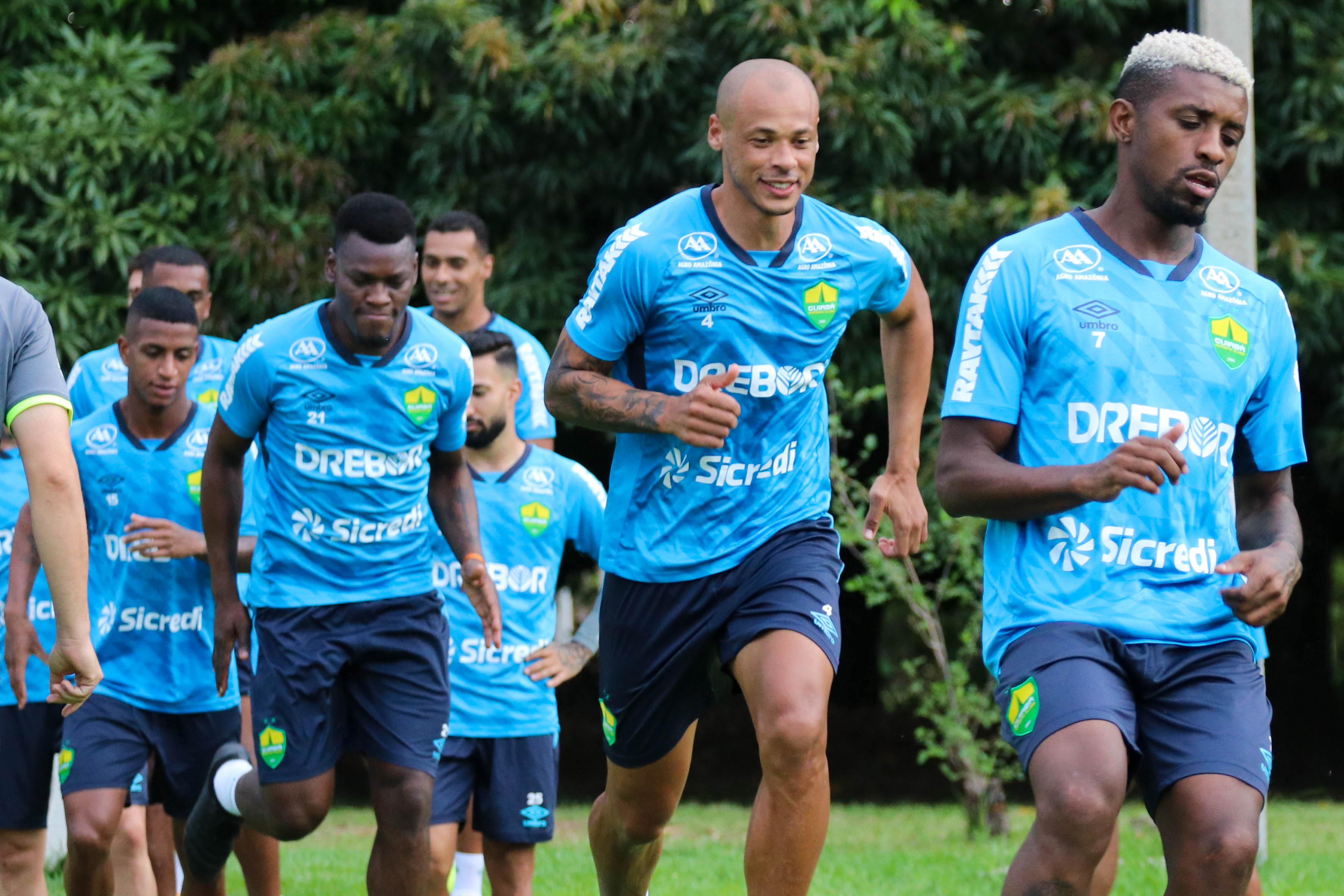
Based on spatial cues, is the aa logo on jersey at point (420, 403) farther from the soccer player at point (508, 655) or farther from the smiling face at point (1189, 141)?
the smiling face at point (1189, 141)

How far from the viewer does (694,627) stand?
17.0ft

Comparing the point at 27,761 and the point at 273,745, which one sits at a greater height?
the point at 273,745

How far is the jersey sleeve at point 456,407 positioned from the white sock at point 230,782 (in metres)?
1.43

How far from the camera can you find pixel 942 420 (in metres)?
4.41

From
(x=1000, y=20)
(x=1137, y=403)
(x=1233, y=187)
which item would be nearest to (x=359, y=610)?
(x=1137, y=403)

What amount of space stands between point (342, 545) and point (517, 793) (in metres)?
1.46

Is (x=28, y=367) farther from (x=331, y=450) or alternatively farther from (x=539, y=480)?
(x=539, y=480)

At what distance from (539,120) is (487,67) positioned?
0.59 m

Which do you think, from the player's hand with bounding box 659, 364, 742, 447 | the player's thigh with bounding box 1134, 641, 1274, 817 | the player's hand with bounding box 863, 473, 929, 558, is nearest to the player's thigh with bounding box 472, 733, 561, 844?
the player's hand with bounding box 863, 473, 929, 558

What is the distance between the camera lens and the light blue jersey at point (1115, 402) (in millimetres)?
4160

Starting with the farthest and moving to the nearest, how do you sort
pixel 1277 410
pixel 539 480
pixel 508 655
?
pixel 539 480
pixel 508 655
pixel 1277 410

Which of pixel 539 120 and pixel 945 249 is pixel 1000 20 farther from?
pixel 539 120

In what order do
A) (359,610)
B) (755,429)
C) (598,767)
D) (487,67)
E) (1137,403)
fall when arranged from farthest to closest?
1. (598,767)
2. (487,67)
3. (359,610)
4. (755,429)
5. (1137,403)

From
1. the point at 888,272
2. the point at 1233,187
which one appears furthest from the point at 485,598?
the point at 1233,187
